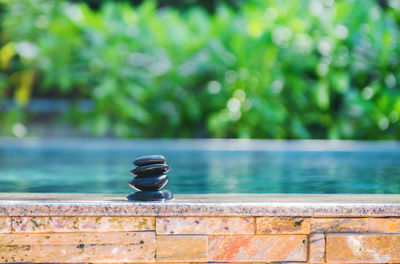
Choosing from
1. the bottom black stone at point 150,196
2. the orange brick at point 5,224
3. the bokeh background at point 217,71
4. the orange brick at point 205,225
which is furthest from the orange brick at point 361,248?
the bokeh background at point 217,71

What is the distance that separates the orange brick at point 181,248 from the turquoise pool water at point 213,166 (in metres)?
1.12

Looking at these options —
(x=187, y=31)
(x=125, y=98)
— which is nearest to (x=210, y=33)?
(x=187, y=31)

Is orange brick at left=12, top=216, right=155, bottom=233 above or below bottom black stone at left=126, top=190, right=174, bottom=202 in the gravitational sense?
below

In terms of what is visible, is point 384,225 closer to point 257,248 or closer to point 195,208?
point 257,248

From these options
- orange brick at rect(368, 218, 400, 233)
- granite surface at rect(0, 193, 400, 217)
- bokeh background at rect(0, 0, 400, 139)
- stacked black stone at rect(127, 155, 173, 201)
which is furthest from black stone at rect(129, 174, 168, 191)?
bokeh background at rect(0, 0, 400, 139)

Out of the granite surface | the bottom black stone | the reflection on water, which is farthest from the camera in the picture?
the reflection on water

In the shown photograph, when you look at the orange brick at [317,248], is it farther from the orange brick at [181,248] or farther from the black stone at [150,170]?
the black stone at [150,170]

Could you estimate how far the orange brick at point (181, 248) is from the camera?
160cm

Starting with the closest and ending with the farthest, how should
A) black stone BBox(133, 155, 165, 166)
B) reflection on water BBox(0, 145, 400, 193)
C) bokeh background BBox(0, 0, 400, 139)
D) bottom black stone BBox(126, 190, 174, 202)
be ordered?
bottom black stone BBox(126, 190, 174, 202), black stone BBox(133, 155, 165, 166), reflection on water BBox(0, 145, 400, 193), bokeh background BBox(0, 0, 400, 139)

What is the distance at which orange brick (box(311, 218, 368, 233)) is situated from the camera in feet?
5.26

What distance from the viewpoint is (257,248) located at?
5.30 feet

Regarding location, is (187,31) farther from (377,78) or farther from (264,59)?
(377,78)

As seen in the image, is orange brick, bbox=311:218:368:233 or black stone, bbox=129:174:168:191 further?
black stone, bbox=129:174:168:191

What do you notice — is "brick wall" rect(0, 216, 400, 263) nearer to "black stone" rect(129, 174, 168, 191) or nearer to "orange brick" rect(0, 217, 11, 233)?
"orange brick" rect(0, 217, 11, 233)
